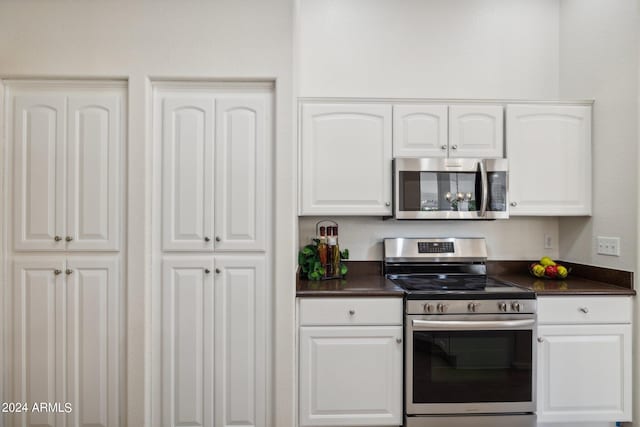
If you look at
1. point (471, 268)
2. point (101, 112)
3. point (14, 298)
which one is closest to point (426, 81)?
point (471, 268)

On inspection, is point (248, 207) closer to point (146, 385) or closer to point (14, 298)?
point (146, 385)

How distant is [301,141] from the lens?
2.53 metres

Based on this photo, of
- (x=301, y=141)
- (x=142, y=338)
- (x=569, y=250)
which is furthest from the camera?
(x=569, y=250)

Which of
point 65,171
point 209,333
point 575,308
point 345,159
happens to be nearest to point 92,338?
point 209,333

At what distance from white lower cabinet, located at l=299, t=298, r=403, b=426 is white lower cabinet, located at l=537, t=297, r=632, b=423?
0.85m

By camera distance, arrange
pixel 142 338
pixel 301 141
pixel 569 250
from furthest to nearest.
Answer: pixel 569 250
pixel 301 141
pixel 142 338

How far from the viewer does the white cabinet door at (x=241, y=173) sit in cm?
217

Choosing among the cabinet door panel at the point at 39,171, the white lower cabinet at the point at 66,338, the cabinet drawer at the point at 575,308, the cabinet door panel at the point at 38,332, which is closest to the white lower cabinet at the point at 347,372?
the cabinet drawer at the point at 575,308

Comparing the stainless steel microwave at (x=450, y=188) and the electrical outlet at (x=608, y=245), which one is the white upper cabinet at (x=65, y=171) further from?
the electrical outlet at (x=608, y=245)

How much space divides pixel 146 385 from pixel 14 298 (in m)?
0.85

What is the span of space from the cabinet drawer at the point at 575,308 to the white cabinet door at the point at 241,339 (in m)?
1.57

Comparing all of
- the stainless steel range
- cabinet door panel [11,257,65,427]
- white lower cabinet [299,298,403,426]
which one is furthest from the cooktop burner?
cabinet door panel [11,257,65,427]

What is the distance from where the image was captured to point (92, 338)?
2.16m

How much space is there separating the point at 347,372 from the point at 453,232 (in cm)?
129
